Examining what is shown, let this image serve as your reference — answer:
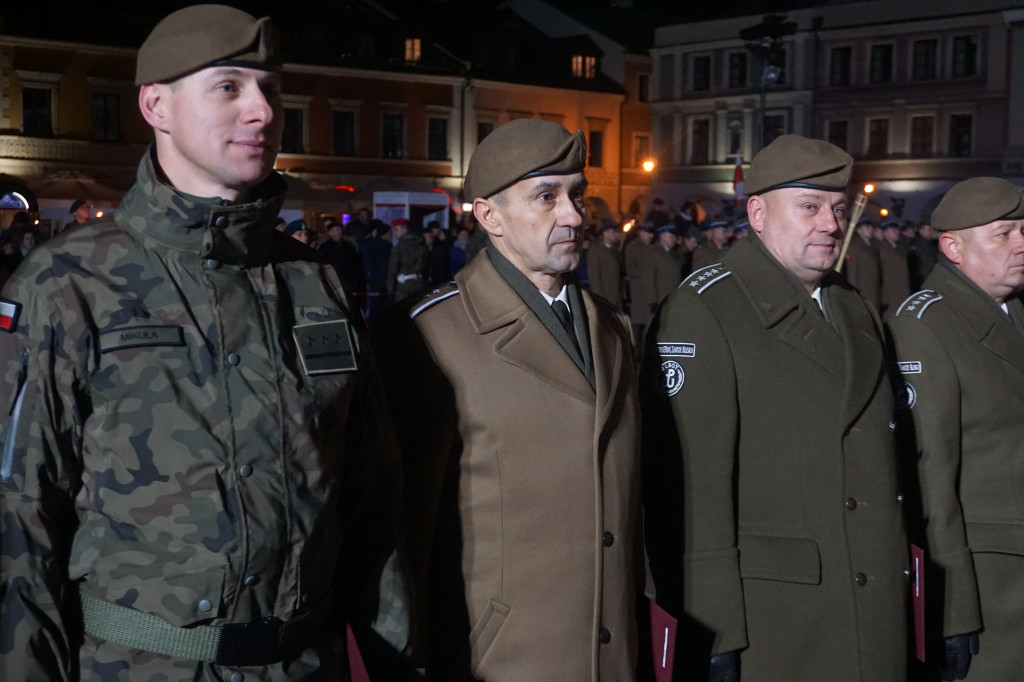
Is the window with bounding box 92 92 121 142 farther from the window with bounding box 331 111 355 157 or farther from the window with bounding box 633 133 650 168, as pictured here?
the window with bounding box 633 133 650 168

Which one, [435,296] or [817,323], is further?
[817,323]

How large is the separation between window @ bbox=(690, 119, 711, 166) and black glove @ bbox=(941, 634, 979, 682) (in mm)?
50440

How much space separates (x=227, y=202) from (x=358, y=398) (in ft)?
1.63

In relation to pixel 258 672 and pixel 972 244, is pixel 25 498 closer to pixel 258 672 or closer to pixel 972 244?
pixel 258 672

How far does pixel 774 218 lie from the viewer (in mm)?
3912

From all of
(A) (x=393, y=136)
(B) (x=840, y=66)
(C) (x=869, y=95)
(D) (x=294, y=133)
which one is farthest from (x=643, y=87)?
(D) (x=294, y=133)

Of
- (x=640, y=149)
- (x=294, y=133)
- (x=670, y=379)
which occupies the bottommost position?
(x=670, y=379)

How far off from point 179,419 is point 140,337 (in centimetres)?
17

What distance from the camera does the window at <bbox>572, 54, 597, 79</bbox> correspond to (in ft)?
167

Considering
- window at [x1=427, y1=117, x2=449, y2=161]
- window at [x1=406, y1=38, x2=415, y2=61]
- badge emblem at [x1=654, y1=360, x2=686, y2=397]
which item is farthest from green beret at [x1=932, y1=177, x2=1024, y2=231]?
window at [x1=406, y1=38, x2=415, y2=61]

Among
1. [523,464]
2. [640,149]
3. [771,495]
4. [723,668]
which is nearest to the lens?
[523,464]

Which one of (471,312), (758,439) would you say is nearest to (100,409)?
(471,312)

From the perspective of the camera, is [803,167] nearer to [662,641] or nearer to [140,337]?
[662,641]

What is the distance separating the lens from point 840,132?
170 ft
